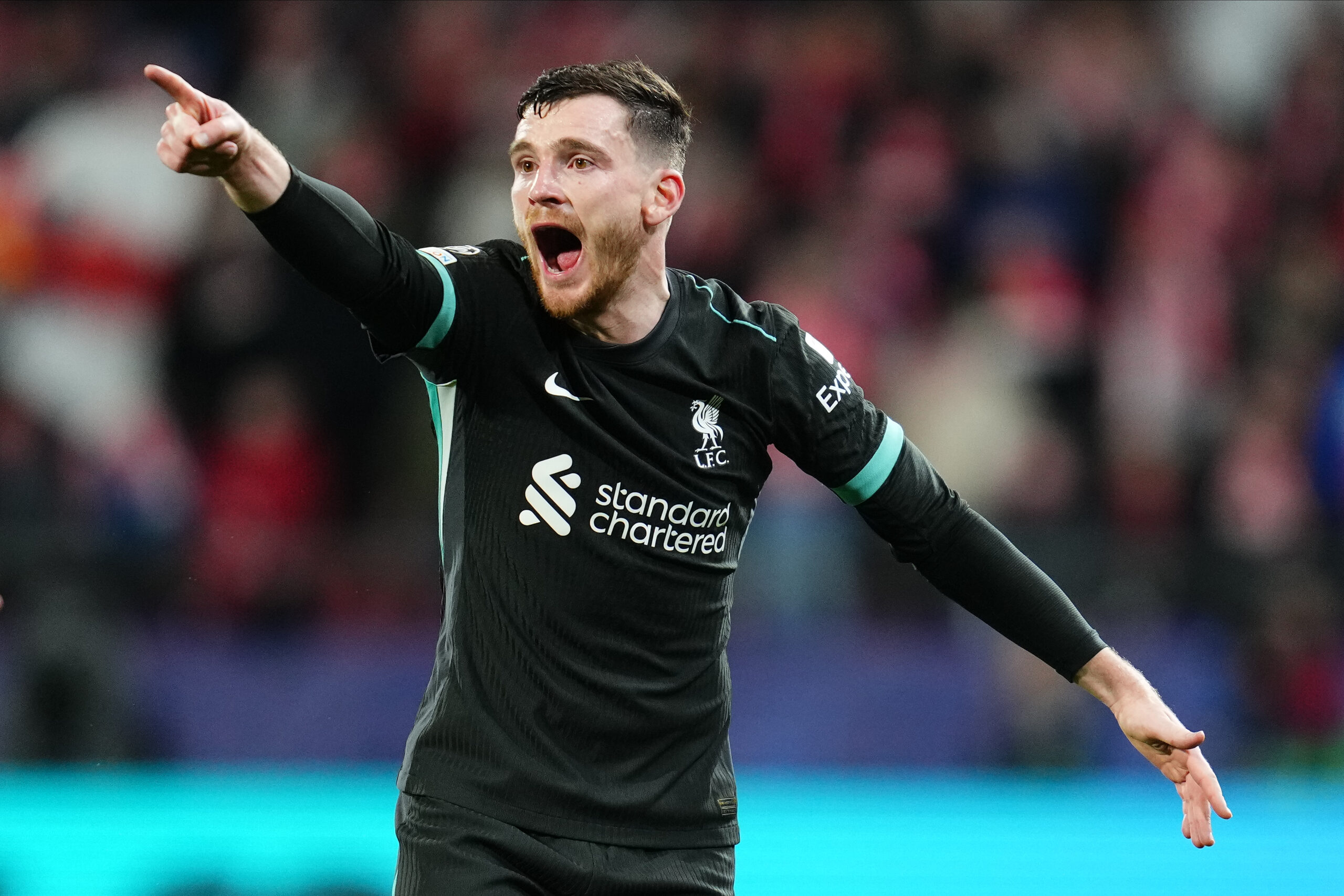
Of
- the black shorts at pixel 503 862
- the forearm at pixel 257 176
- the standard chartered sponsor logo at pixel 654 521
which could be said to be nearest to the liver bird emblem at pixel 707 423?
the standard chartered sponsor logo at pixel 654 521

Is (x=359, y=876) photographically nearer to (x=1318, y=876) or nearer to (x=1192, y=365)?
(x=1318, y=876)

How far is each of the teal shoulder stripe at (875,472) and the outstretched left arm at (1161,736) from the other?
593mm

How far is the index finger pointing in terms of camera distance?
8.89ft

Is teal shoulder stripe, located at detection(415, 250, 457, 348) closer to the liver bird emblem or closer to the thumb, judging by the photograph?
the liver bird emblem

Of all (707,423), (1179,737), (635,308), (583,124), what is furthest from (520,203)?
(1179,737)

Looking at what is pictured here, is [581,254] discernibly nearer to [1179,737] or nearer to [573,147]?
[573,147]

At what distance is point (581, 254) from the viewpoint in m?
3.38

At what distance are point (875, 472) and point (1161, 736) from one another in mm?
783

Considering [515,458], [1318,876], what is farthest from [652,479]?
[1318,876]

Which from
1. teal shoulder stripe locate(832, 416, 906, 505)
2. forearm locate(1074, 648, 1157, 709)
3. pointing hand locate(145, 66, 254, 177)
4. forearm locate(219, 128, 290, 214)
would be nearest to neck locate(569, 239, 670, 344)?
teal shoulder stripe locate(832, 416, 906, 505)

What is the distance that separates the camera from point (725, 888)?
3428mm

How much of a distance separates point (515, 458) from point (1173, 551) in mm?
4910

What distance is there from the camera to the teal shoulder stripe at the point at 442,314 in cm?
325

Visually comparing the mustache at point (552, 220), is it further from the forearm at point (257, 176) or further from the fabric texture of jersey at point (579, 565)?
the forearm at point (257, 176)
